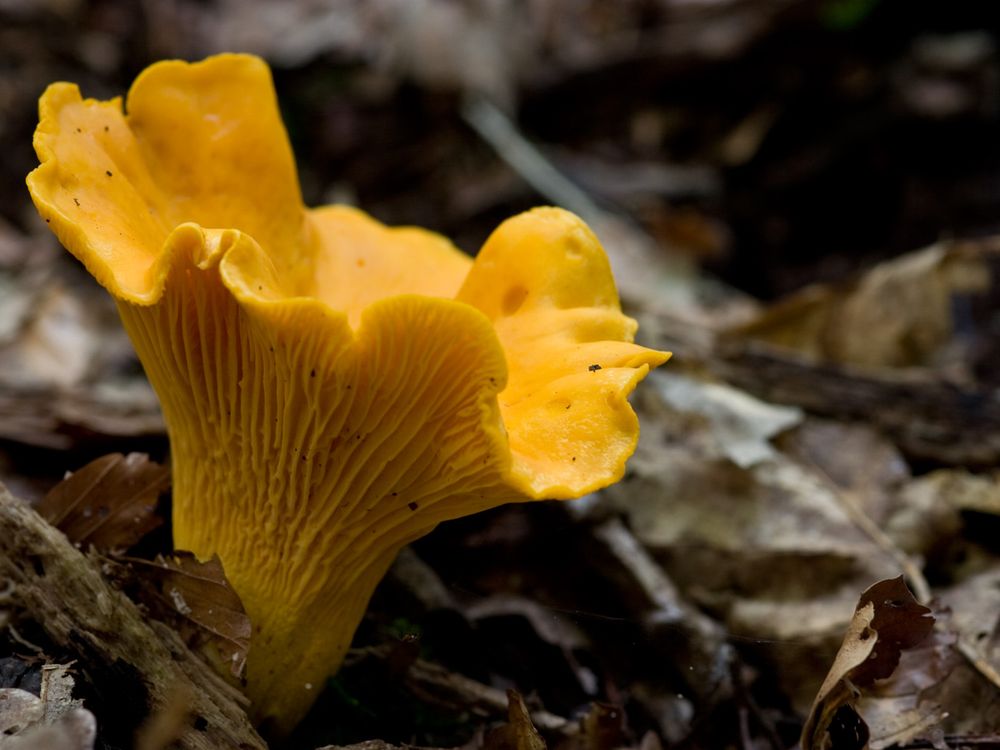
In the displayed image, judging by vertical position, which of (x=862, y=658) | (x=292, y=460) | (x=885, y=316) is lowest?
(x=885, y=316)

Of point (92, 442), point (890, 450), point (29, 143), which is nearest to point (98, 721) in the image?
point (92, 442)

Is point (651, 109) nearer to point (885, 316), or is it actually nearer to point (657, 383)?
point (885, 316)

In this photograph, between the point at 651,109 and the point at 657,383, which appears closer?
the point at 657,383

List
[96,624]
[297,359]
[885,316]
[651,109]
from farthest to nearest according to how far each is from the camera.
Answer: [651,109] < [885,316] < [96,624] < [297,359]

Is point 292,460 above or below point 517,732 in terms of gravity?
above

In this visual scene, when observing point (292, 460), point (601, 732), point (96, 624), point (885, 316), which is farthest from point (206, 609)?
point (885, 316)

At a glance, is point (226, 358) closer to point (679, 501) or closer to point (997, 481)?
point (679, 501)

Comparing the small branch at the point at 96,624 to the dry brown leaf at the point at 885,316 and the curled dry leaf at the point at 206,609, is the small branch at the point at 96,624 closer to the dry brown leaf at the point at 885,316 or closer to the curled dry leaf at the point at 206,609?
the curled dry leaf at the point at 206,609

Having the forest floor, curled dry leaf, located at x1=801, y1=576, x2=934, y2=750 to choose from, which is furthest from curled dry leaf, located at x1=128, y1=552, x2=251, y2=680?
curled dry leaf, located at x1=801, y1=576, x2=934, y2=750
